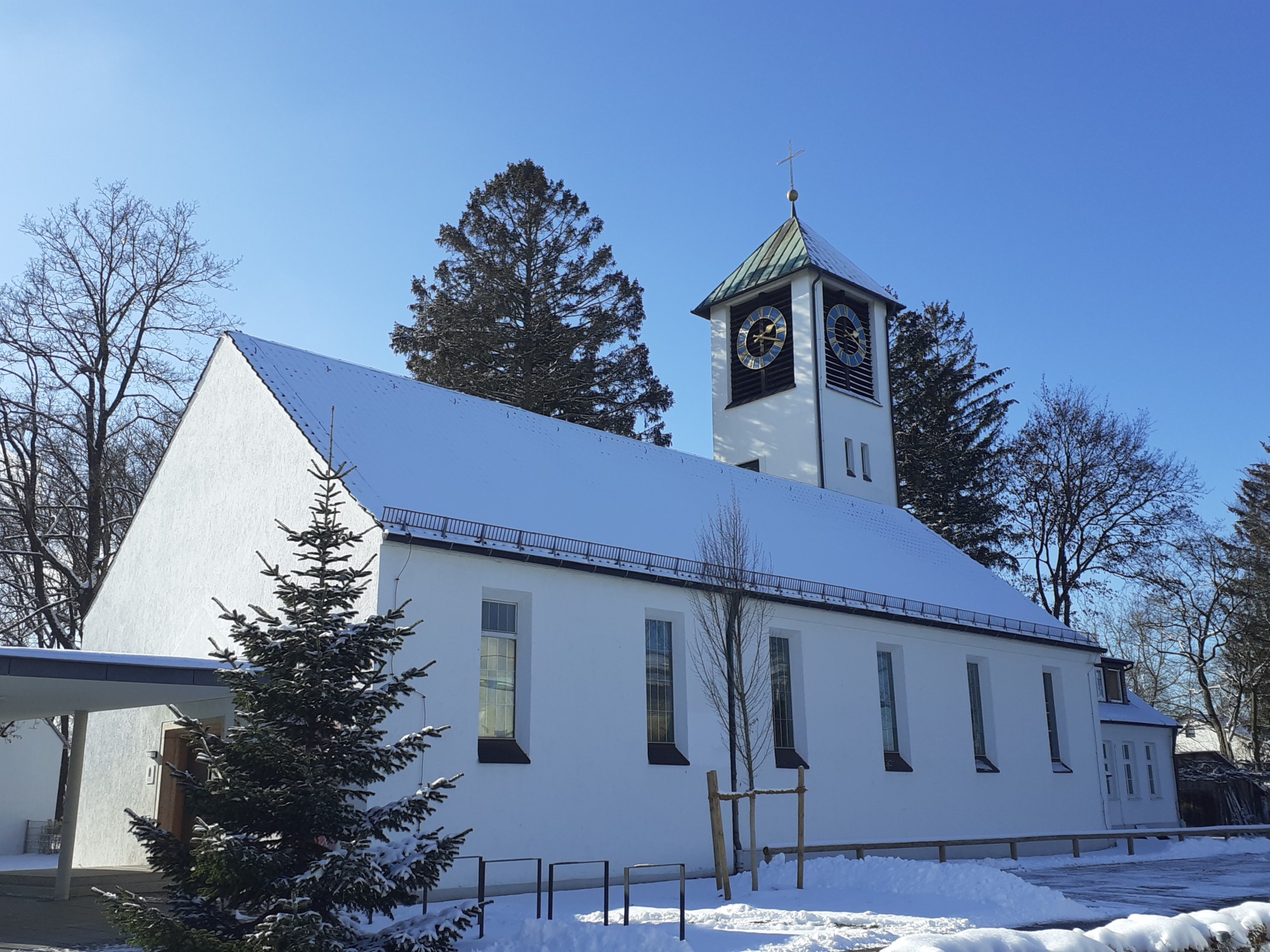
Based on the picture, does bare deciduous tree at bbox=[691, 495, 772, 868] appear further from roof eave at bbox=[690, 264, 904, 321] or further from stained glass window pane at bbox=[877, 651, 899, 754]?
roof eave at bbox=[690, 264, 904, 321]

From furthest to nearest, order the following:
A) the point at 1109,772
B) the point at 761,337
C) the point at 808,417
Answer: the point at 1109,772 < the point at 761,337 < the point at 808,417

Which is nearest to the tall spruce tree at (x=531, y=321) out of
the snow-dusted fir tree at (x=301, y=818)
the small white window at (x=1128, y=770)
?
the small white window at (x=1128, y=770)

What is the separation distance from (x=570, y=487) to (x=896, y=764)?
8.71 m

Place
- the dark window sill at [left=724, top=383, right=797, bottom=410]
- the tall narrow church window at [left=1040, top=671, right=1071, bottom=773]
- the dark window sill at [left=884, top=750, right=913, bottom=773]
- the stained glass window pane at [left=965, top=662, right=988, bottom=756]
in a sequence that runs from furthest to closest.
Answer: the dark window sill at [left=724, top=383, right=797, bottom=410], the tall narrow church window at [left=1040, top=671, right=1071, bottom=773], the stained glass window pane at [left=965, top=662, right=988, bottom=756], the dark window sill at [left=884, top=750, right=913, bottom=773]

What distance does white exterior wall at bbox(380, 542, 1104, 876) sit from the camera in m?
16.0

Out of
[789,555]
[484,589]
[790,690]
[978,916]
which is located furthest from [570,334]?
[978,916]

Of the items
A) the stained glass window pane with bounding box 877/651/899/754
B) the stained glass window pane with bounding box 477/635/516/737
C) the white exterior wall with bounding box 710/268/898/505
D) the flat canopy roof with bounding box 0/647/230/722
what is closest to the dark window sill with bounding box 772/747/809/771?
the stained glass window pane with bounding box 877/651/899/754

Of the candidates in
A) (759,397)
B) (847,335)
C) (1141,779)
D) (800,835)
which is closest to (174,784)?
(800,835)

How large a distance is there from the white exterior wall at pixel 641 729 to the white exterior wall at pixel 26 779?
21.7 meters

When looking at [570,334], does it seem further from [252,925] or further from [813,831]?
[252,925]

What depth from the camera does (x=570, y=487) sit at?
21.1 metres

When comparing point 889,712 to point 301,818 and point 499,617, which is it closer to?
point 499,617

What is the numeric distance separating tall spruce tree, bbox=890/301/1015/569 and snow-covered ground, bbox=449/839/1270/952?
89.7 ft

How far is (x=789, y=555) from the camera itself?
77.7 ft
